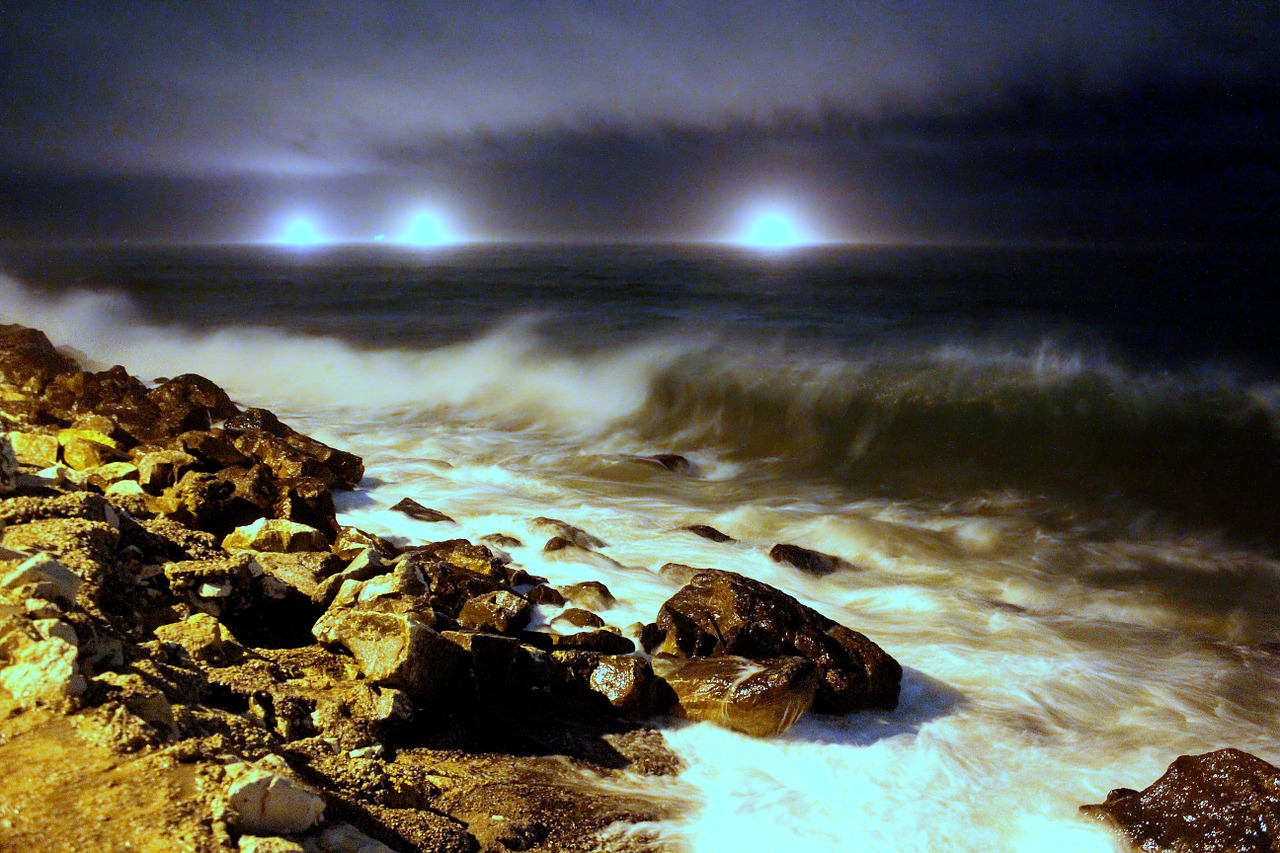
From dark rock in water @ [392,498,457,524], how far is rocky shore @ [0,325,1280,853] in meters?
1.20

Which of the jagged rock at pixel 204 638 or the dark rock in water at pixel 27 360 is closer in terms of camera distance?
the jagged rock at pixel 204 638

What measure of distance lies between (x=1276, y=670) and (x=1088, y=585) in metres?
1.80

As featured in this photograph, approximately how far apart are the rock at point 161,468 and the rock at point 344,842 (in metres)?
3.97

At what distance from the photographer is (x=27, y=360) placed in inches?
385

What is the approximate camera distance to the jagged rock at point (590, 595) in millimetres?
5727

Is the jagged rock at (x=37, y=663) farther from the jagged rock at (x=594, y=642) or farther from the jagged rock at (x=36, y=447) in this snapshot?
the jagged rock at (x=36, y=447)

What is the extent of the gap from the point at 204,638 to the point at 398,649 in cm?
77

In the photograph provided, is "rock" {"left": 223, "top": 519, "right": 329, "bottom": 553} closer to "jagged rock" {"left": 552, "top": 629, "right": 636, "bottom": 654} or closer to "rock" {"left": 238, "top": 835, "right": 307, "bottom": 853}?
"jagged rock" {"left": 552, "top": 629, "right": 636, "bottom": 654}

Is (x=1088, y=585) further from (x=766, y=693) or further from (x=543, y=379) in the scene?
(x=543, y=379)

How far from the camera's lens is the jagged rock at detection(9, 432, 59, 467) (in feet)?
19.2

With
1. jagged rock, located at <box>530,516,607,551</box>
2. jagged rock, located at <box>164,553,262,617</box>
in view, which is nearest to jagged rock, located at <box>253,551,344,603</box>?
A: jagged rock, located at <box>164,553,262,617</box>

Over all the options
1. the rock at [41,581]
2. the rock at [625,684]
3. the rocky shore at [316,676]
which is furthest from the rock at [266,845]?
the rock at [625,684]

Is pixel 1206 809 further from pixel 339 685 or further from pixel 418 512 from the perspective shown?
pixel 418 512

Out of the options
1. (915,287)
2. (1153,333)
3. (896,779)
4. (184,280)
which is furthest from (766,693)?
(184,280)
